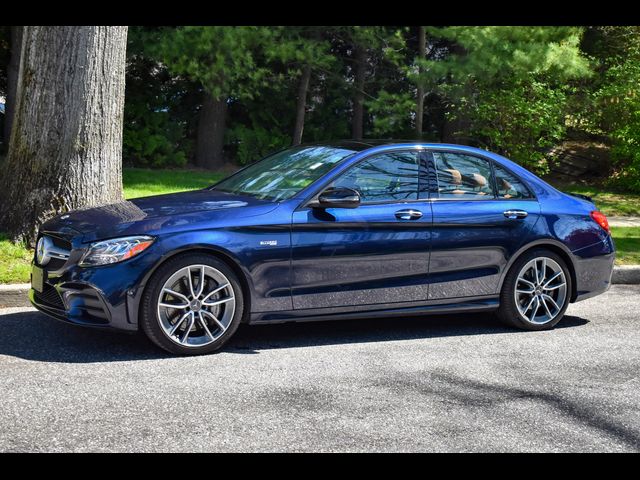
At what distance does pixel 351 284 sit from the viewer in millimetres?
7035

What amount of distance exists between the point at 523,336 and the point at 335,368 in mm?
2003

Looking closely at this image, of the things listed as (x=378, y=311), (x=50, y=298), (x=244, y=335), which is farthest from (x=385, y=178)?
(x=50, y=298)

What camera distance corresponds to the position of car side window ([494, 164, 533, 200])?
789cm

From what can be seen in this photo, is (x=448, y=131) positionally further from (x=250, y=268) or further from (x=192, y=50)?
(x=250, y=268)

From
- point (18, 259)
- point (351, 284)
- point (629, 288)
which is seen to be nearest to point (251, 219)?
point (351, 284)

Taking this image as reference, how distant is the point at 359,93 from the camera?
79.1ft

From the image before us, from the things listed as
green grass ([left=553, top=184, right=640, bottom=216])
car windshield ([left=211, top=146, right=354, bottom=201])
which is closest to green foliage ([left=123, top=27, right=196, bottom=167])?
green grass ([left=553, top=184, right=640, bottom=216])

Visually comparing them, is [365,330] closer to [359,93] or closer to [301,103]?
[301,103]

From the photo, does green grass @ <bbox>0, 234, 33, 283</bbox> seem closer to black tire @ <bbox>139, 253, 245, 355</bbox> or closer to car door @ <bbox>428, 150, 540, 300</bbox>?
black tire @ <bbox>139, 253, 245, 355</bbox>

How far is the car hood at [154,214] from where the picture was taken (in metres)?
6.52

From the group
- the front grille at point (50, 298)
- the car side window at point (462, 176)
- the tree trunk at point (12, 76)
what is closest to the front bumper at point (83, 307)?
the front grille at point (50, 298)

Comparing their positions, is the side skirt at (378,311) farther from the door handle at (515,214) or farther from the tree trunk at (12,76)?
the tree trunk at (12,76)

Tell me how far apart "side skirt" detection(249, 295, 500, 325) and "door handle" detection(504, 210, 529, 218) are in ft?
2.21

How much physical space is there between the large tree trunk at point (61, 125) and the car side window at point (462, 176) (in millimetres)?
3739
